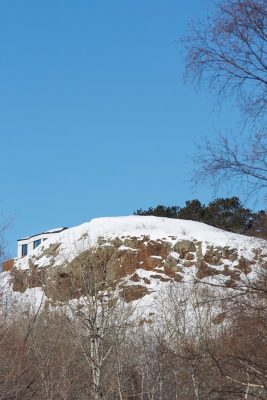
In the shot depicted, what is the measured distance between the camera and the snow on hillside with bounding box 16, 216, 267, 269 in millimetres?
54594

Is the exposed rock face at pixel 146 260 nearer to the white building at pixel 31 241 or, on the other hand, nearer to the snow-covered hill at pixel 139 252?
the snow-covered hill at pixel 139 252

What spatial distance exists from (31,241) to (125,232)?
2367 cm

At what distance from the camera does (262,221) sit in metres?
9.72

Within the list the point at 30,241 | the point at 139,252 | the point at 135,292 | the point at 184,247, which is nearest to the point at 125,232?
the point at 139,252

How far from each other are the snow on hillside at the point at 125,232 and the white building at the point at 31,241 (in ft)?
51.0

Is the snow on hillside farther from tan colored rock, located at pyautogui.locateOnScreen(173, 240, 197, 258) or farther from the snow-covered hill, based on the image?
tan colored rock, located at pyautogui.locateOnScreen(173, 240, 197, 258)

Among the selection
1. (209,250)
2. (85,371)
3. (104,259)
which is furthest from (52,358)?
(209,250)

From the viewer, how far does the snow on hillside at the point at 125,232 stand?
179 ft

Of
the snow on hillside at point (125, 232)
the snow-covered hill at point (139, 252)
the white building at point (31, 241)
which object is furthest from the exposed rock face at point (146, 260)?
the white building at point (31, 241)

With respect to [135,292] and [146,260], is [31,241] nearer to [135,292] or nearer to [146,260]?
[146,260]

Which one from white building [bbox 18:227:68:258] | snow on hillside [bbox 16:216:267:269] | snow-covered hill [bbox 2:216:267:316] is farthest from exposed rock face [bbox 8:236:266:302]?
white building [bbox 18:227:68:258]

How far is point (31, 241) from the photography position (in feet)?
255

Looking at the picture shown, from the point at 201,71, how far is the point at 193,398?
2376 cm

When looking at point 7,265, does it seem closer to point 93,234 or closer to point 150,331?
point 93,234
